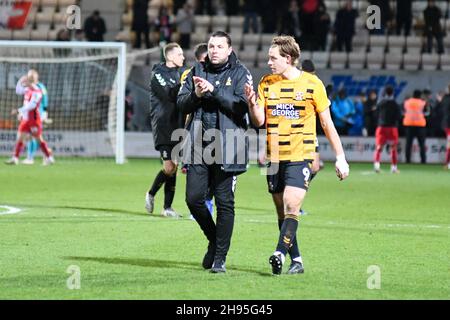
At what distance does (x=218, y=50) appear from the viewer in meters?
9.05

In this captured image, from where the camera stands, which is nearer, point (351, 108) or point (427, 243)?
point (427, 243)

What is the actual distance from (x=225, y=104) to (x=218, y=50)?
472mm

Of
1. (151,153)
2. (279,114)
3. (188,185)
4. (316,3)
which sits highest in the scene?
(316,3)

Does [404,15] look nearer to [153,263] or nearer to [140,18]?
[140,18]

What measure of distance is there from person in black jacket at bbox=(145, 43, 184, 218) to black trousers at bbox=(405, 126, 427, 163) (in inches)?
584

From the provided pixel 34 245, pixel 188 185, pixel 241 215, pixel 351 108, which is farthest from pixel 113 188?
pixel 351 108

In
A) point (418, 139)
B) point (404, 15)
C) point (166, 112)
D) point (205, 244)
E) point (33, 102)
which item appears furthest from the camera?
point (404, 15)

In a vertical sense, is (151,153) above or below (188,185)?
below

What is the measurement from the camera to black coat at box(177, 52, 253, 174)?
907cm

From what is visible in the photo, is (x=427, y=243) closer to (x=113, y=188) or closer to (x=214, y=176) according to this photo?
(x=214, y=176)

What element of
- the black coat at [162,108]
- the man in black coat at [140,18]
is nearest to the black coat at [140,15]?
the man in black coat at [140,18]

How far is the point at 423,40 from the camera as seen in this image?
103ft

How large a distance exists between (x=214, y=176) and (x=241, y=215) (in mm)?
5281
